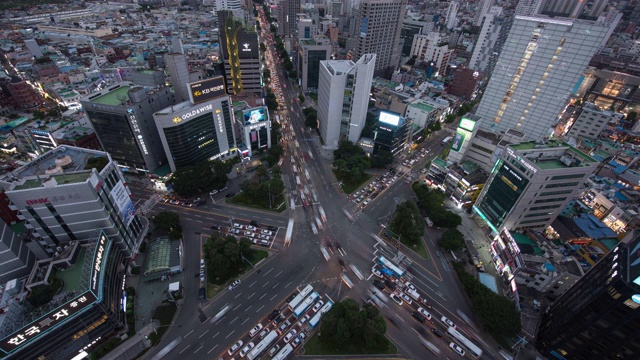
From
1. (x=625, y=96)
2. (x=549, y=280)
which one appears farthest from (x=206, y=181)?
(x=625, y=96)

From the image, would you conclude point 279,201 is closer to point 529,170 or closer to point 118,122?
point 118,122

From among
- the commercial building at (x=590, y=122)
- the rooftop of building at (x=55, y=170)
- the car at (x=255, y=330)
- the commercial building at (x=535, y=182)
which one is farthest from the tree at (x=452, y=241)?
the commercial building at (x=590, y=122)

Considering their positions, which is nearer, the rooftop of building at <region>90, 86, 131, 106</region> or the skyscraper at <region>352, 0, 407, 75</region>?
the rooftop of building at <region>90, 86, 131, 106</region>

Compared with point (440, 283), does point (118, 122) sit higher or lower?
higher

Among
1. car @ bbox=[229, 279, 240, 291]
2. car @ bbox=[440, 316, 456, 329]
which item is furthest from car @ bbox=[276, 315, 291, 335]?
car @ bbox=[440, 316, 456, 329]

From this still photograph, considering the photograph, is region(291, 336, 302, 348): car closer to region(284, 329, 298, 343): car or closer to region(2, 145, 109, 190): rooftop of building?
region(284, 329, 298, 343): car

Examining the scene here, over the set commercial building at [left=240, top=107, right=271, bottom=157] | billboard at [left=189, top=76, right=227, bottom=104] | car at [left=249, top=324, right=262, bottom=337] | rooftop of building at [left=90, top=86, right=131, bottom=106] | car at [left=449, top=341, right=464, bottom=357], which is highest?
billboard at [left=189, top=76, right=227, bottom=104]

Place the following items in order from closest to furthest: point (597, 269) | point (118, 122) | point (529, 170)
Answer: point (597, 269), point (529, 170), point (118, 122)
